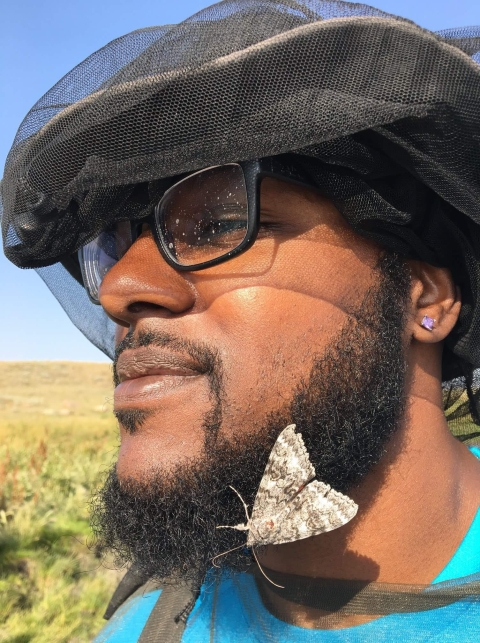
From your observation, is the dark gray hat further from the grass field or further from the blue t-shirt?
the grass field

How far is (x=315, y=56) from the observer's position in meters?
1.47

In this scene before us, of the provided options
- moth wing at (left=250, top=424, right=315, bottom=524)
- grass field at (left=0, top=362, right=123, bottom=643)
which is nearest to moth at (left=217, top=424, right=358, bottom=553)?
moth wing at (left=250, top=424, right=315, bottom=524)

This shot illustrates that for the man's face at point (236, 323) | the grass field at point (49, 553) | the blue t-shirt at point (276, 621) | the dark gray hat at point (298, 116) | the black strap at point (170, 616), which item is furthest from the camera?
the grass field at point (49, 553)

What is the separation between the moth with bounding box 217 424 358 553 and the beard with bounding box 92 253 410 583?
0.07 metres

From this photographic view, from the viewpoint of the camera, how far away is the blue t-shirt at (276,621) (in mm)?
1557

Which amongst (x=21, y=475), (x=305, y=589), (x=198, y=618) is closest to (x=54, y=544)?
(x=21, y=475)

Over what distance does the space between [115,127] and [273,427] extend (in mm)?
988

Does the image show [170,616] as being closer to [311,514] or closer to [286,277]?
[311,514]

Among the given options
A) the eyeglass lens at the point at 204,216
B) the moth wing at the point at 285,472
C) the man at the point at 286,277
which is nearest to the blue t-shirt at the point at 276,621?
the man at the point at 286,277

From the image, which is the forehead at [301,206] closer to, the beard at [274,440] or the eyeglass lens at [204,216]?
the eyeglass lens at [204,216]

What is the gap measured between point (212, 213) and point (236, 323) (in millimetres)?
360

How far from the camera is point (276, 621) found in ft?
6.24

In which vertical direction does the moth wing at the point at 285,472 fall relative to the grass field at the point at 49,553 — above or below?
above

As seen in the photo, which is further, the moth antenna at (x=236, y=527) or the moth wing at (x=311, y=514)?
the moth antenna at (x=236, y=527)
